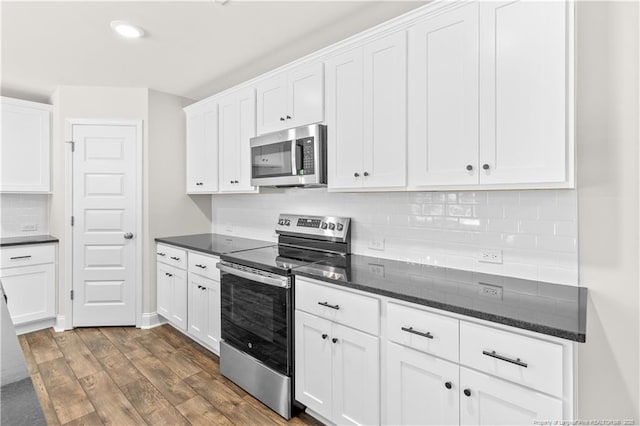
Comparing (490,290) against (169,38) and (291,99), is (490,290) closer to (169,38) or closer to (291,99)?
(291,99)

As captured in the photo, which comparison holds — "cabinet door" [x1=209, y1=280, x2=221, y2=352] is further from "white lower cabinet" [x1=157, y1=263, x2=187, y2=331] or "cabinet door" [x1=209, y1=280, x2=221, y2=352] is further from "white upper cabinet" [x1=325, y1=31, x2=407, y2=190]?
"white upper cabinet" [x1=325, y1=31, x2=407, y2=190]

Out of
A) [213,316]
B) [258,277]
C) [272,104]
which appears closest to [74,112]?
[272,104]

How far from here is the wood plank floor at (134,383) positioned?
83.8 inches

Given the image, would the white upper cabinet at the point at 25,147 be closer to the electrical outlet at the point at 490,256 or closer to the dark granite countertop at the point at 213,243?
the dark granite countertop at the point at 213,243

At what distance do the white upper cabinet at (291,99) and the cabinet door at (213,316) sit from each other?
1381 mm

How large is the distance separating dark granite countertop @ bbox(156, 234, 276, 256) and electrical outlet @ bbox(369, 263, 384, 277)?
122cm

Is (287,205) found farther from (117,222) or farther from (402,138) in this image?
(117,222)

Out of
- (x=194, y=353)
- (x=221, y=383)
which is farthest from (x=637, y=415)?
(x=194, y=353)

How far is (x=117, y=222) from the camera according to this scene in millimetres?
3566

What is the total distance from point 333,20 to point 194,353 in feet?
9.57

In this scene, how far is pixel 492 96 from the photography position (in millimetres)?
1636

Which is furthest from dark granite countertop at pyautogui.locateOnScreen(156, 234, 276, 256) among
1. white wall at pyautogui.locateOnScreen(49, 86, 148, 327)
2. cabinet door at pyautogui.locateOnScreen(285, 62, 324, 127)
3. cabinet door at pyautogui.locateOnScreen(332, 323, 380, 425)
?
cabinet door at pyautogui.locateOnScreen(332, 323, 380, 425)

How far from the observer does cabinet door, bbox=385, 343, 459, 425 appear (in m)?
1.45

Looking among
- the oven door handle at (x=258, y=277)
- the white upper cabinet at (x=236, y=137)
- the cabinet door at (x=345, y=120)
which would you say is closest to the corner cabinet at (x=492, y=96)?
the cabinet door at (x=345, y=120)
